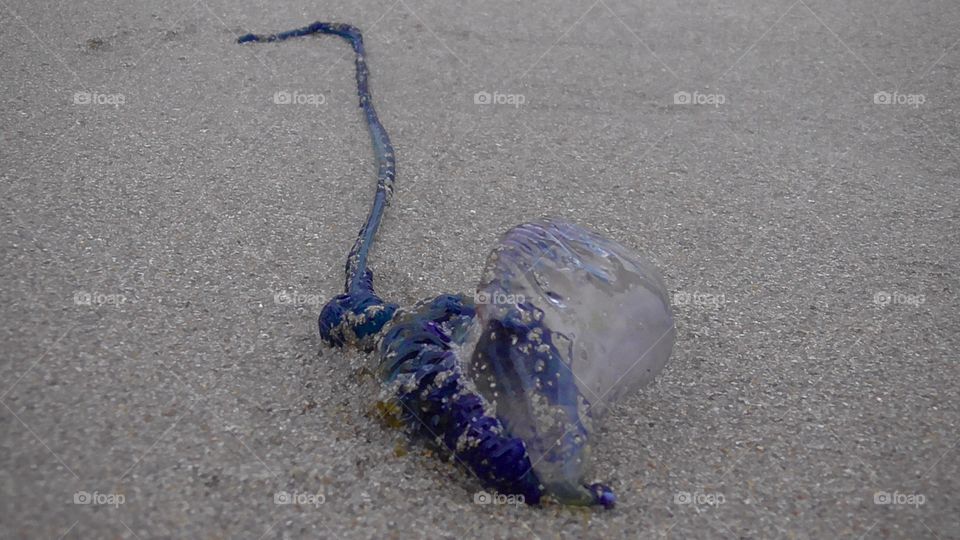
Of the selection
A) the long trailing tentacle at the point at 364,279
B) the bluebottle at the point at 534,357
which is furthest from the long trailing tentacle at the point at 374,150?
the bluebottle at the point at 534,357

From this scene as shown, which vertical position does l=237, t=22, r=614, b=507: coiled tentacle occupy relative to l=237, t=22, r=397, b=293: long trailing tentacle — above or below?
below

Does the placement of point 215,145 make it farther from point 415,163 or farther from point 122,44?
point 122,44

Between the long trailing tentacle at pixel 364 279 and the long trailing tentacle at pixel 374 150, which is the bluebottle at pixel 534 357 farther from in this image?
the long trailing tentacle at pixel 374 150

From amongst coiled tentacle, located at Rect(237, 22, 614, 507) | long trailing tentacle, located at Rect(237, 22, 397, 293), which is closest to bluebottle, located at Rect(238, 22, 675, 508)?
coiled tentacle, located at Rect(237, 22, 614, 507)

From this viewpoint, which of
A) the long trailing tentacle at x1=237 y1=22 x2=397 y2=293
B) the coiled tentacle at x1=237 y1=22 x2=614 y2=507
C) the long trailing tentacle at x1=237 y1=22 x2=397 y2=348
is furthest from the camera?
the long trailing tentacle at x1=237 y1=22 x2=397 y2=293

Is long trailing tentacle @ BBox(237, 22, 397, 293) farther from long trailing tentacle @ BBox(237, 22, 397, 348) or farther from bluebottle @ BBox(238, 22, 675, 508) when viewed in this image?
bluebottle @ BBox(238, 22, 675, 508)

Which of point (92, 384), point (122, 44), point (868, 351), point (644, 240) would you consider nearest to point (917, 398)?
point (868, 351)

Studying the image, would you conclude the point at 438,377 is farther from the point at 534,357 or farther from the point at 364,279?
the point at 364,279

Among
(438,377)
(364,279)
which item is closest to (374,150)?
(364,279)
